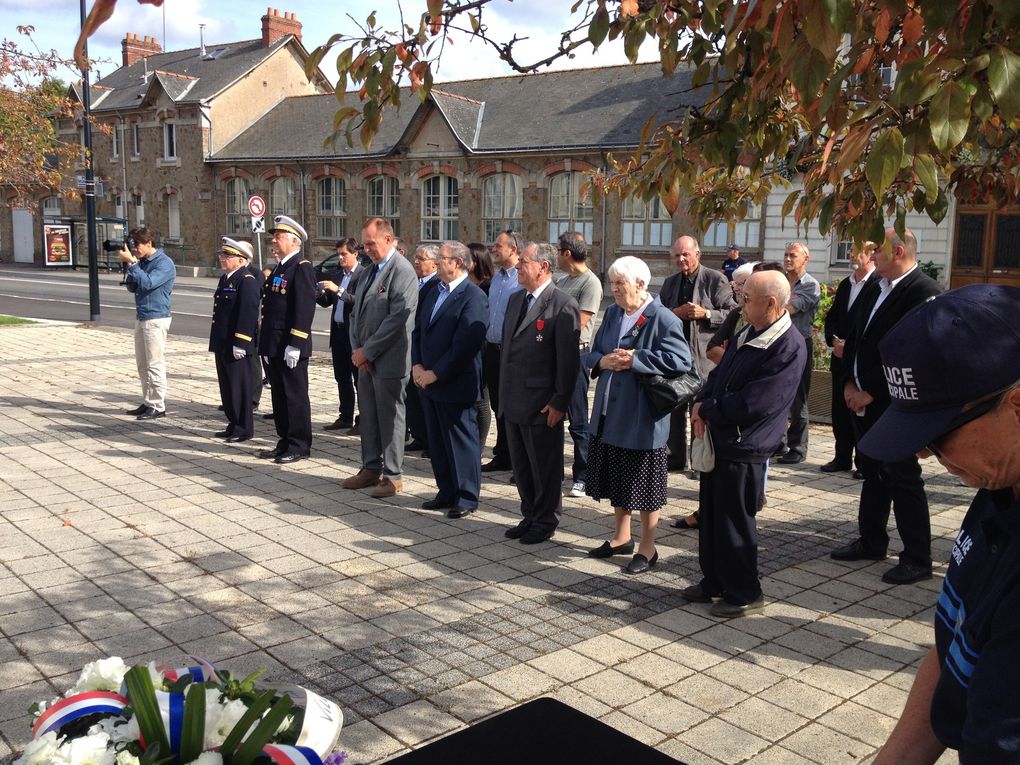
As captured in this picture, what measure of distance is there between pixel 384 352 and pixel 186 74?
4413 cm

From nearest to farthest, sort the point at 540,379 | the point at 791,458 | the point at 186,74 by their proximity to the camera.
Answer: the point at 540,379
the point at 791,458
the point at 186,74

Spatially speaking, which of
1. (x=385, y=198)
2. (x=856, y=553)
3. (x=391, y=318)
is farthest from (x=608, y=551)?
(x=385, y=198)

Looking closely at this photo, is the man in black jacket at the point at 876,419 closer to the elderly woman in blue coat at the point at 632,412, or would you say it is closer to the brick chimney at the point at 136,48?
the elderly woman in blue coat at the point at 632,412

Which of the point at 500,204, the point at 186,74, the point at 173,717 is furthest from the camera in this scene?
the point at 186,74

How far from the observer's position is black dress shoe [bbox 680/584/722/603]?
17.4ft

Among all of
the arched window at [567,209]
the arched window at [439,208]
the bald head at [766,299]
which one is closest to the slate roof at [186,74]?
the arched window at [439,208]

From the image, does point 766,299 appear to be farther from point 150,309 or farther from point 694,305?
point 150,309

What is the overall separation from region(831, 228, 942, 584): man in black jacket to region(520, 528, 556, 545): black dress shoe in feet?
6.16

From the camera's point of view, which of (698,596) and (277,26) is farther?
(277,26)

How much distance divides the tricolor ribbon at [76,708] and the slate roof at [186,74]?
145ft

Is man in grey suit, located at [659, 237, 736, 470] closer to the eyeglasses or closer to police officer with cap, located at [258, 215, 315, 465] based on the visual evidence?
police officer with cap, located at [258, 215, 315, 465]

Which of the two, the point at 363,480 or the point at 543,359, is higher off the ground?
the point at 543,359

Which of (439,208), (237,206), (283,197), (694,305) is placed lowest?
(694,305)

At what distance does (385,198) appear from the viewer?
126 feet
